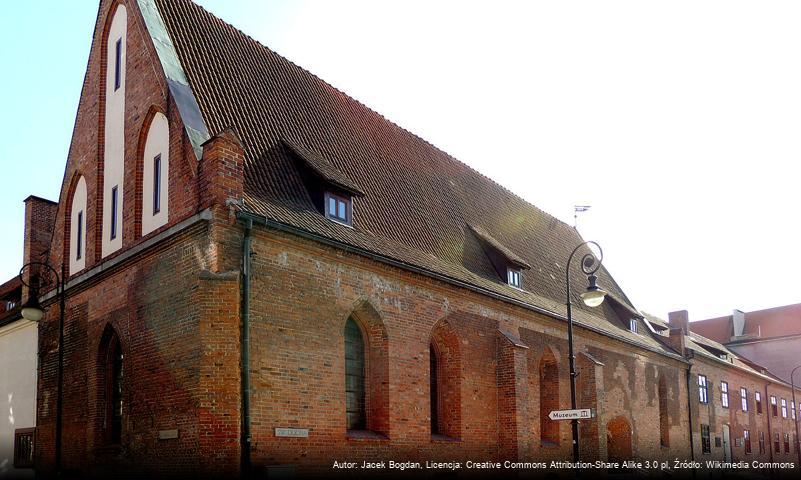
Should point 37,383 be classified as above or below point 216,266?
below

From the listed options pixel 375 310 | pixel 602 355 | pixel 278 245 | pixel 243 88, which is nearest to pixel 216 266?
pixel 278 245

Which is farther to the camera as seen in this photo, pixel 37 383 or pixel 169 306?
pixel 37 383

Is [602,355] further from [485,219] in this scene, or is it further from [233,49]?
[233,49]

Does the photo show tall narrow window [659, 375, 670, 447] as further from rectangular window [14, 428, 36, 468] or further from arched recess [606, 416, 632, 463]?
rectangular window [14, 428, 36, 468]

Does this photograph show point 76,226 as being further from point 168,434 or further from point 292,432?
point 292,432

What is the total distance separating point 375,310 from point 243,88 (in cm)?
616

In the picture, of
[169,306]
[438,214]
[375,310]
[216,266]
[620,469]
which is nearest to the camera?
[216,266]

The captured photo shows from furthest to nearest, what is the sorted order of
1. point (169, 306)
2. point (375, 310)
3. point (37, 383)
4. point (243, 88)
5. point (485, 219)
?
1. point (485, 219)
2. point (37, 383)
3. point (243, 88)
4. point (375, 310)
5. point (169, 306)

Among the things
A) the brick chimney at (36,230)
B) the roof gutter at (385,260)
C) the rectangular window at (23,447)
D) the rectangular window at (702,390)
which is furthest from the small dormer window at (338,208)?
the rectangular window at (702,390)

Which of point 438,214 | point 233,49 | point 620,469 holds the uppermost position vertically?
point 233,49

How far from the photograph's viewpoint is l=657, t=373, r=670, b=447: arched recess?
105 feet

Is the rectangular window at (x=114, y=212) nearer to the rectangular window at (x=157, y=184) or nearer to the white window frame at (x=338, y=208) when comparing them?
the rectangular window at (x=157, y=184)

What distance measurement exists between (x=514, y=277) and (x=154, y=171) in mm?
11881

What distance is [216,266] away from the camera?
1385 centimetres
